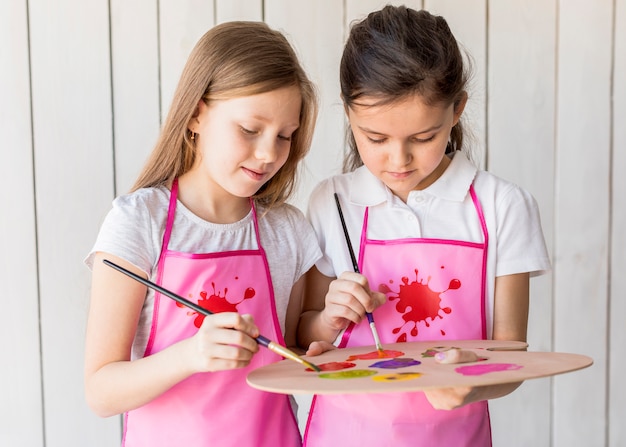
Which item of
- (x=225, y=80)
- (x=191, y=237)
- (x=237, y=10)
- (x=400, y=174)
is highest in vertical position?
(x=237, y=10)

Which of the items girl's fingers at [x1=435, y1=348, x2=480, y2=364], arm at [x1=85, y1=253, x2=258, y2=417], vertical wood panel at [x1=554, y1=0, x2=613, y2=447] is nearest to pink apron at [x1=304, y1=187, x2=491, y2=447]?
girl's fingers at [x1=435, y1=348, x2=480, y2=364]

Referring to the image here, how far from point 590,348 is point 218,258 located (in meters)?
1.19

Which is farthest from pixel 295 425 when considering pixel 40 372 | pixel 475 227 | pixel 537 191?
pixel 537 191

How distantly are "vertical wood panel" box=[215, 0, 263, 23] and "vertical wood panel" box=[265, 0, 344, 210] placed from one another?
0.03 m

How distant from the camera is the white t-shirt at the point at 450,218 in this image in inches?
52.4

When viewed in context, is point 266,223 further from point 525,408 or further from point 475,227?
point 525,408

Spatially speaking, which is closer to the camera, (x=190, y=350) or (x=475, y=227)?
(x=190, y=350)

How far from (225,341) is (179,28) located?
1060 millimetres

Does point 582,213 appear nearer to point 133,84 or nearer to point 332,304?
point 332,304

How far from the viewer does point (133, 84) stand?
1.85m

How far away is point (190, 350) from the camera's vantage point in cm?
107

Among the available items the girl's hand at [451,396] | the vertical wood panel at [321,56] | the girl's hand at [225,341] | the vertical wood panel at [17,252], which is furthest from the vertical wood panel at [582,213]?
the vertical wood panel at [17,252]

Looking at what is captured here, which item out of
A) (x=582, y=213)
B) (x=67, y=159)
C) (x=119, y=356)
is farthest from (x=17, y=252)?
(x=582, y=213)

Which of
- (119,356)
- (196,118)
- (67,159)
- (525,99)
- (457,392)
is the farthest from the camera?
(525,99)
